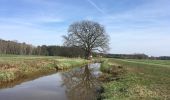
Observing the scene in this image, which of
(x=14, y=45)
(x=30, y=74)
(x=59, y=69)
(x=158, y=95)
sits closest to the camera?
(x=158, y=95)

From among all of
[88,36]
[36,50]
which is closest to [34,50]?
[36,50]

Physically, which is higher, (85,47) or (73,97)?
(85,47)

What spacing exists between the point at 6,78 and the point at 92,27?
187ft

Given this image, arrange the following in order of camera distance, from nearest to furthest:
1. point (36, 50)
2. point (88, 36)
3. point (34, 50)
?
point (88, 36) < point (34, 50) < point (36, 50)

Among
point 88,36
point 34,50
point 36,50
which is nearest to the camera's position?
point 88,36

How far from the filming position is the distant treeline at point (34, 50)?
101312mm

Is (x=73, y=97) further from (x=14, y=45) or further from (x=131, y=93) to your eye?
(x=14, y=45)

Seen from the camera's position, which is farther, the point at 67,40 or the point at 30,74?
the point at 67,40

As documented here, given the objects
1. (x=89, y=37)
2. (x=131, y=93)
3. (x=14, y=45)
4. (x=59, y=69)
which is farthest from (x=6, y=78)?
(x=14, y=45)

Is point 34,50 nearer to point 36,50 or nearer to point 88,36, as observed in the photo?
point 36,50

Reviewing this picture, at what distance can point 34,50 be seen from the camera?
412 ft

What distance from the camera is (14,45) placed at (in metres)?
115

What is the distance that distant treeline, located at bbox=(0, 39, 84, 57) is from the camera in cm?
10131

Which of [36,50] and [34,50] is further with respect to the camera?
[36,50]
